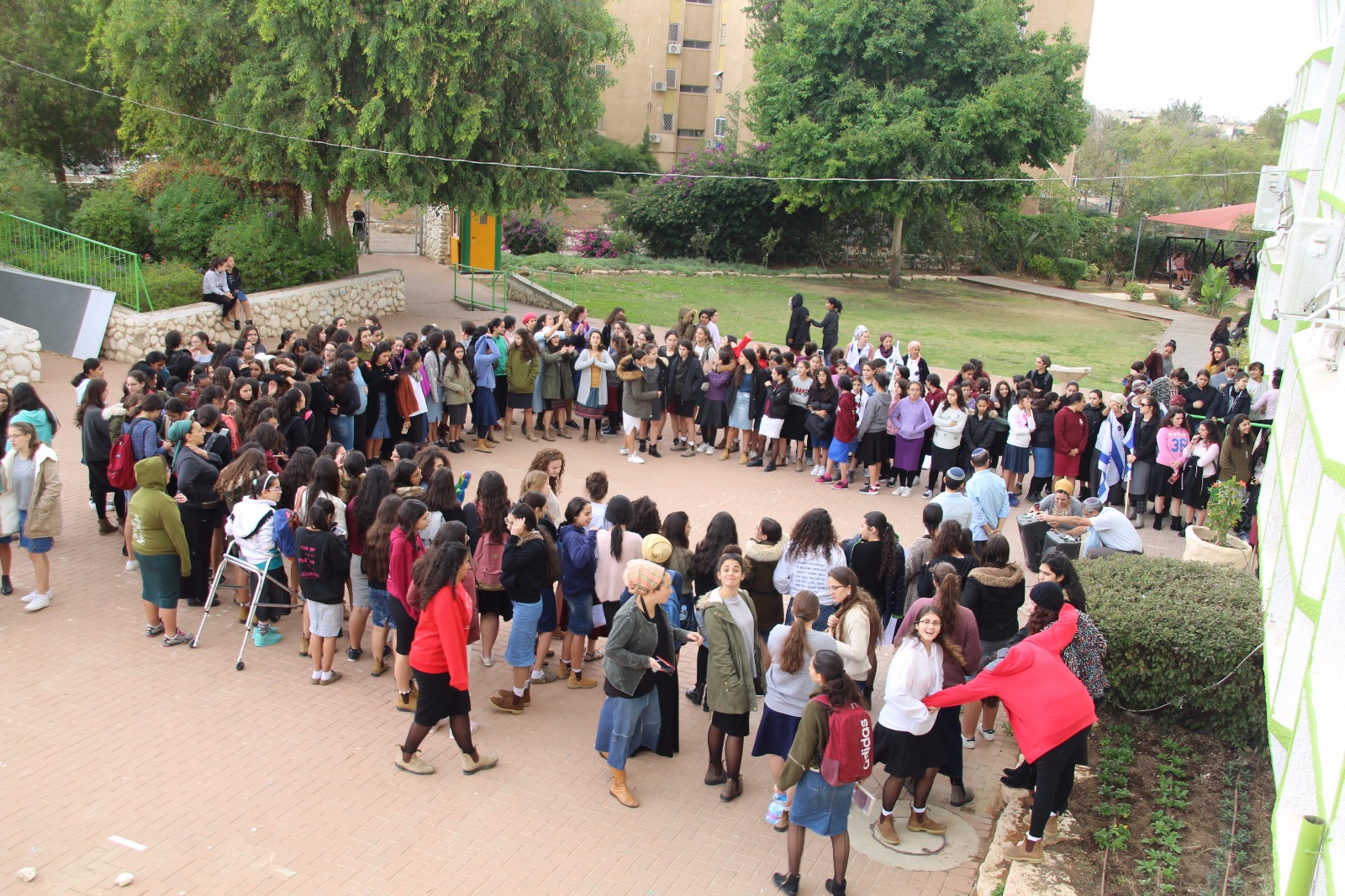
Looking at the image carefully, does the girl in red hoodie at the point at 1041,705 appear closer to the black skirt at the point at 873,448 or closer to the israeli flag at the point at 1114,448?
the israeli flag at the point at 1114,448

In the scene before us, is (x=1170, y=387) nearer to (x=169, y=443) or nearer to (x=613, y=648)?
(x=613, y=648)

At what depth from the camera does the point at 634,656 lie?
638 cm

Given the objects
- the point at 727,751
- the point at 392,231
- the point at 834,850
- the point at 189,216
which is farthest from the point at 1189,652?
the point at 392,231

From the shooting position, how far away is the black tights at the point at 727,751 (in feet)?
21.9

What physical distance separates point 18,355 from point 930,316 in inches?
864

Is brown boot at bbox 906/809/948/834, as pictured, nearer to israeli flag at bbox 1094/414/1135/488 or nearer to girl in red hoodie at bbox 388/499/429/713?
girl in red hoodie at bbox 388/499/429/713

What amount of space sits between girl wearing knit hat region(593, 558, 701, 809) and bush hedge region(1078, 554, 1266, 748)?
10.5 ft

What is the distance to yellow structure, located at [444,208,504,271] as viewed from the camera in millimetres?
25688

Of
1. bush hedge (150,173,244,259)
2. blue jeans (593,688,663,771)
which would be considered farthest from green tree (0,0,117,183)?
blue jeans (593,688,663,771)

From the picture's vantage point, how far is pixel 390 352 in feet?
41.3

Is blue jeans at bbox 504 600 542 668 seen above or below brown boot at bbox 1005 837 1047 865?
above

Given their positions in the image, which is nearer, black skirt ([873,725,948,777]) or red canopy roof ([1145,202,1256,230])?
black skirt ([873,725,948,777])

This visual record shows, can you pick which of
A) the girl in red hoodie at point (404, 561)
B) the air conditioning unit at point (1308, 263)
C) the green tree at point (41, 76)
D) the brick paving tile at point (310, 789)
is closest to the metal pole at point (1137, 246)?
the green tree at point (41, 76)

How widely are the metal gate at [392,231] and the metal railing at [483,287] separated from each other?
13.4 ft
